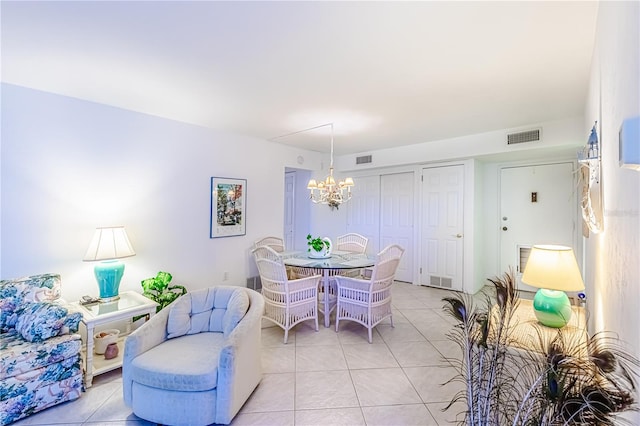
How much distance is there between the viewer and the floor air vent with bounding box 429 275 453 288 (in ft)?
16.0

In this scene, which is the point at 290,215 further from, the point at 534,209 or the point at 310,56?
the point at 534,209

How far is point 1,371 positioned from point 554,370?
9.87 ft

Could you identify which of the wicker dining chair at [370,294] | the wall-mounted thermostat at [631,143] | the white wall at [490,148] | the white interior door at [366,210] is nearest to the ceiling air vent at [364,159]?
the white wall at [490,148]

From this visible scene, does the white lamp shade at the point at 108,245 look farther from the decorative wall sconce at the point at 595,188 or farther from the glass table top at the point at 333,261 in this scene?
the decorative wall sconce at the point at 595,188

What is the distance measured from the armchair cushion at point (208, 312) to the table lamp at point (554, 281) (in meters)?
2.03

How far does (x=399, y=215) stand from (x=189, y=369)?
4.48m

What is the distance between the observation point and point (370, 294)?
3.09 meters

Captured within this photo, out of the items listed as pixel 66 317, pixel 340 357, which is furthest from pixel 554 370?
pixel 66 317

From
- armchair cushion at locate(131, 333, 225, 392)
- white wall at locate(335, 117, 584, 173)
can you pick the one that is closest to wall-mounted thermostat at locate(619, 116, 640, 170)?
armchair cushion at locate(131, 333, 225, 392)

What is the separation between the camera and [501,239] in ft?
16.1

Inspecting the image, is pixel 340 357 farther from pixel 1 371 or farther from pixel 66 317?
pixel 1 371

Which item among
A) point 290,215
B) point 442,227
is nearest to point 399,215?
point 442,227

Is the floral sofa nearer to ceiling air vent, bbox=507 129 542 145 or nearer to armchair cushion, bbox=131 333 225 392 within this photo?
armchair cushion, bbox=131 333 225 392

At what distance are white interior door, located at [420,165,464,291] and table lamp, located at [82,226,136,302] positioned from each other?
448 centimetres
